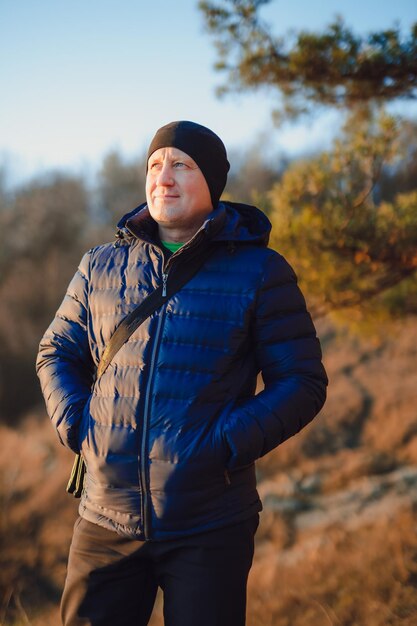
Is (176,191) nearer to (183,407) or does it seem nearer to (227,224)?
(227,224)

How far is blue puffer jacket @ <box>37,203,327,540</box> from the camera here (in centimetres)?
152

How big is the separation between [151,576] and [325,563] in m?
3.58

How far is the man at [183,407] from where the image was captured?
1.52 m

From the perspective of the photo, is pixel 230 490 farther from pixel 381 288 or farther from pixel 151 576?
pixel 381 288

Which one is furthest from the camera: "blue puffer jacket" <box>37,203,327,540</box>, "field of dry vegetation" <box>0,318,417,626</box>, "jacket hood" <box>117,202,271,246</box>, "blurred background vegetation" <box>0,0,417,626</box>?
"field of dry vegetation" <box>0,318,417,626</box>

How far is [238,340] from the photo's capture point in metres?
1.58

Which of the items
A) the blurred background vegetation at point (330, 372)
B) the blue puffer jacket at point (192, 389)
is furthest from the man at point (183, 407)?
the blurred background vegetation at point (330, 372)

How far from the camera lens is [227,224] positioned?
67.1 inches

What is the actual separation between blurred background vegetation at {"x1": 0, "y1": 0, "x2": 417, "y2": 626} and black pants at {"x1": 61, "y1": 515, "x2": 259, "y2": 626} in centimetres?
183

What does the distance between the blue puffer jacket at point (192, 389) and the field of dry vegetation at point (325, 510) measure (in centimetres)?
197

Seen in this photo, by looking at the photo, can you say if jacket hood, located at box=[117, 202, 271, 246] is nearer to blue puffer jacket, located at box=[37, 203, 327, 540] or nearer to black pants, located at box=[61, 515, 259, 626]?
blue puffer jacket, located at box=[37, 203, 327, 540]

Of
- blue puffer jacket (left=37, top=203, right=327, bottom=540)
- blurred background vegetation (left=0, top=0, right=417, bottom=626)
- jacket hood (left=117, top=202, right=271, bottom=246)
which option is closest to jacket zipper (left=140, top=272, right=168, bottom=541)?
blue puffer jacket (left=37, top=203, right=327, bottom=540)

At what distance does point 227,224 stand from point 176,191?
0.16m

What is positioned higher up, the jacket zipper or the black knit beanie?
the black knit beanie
